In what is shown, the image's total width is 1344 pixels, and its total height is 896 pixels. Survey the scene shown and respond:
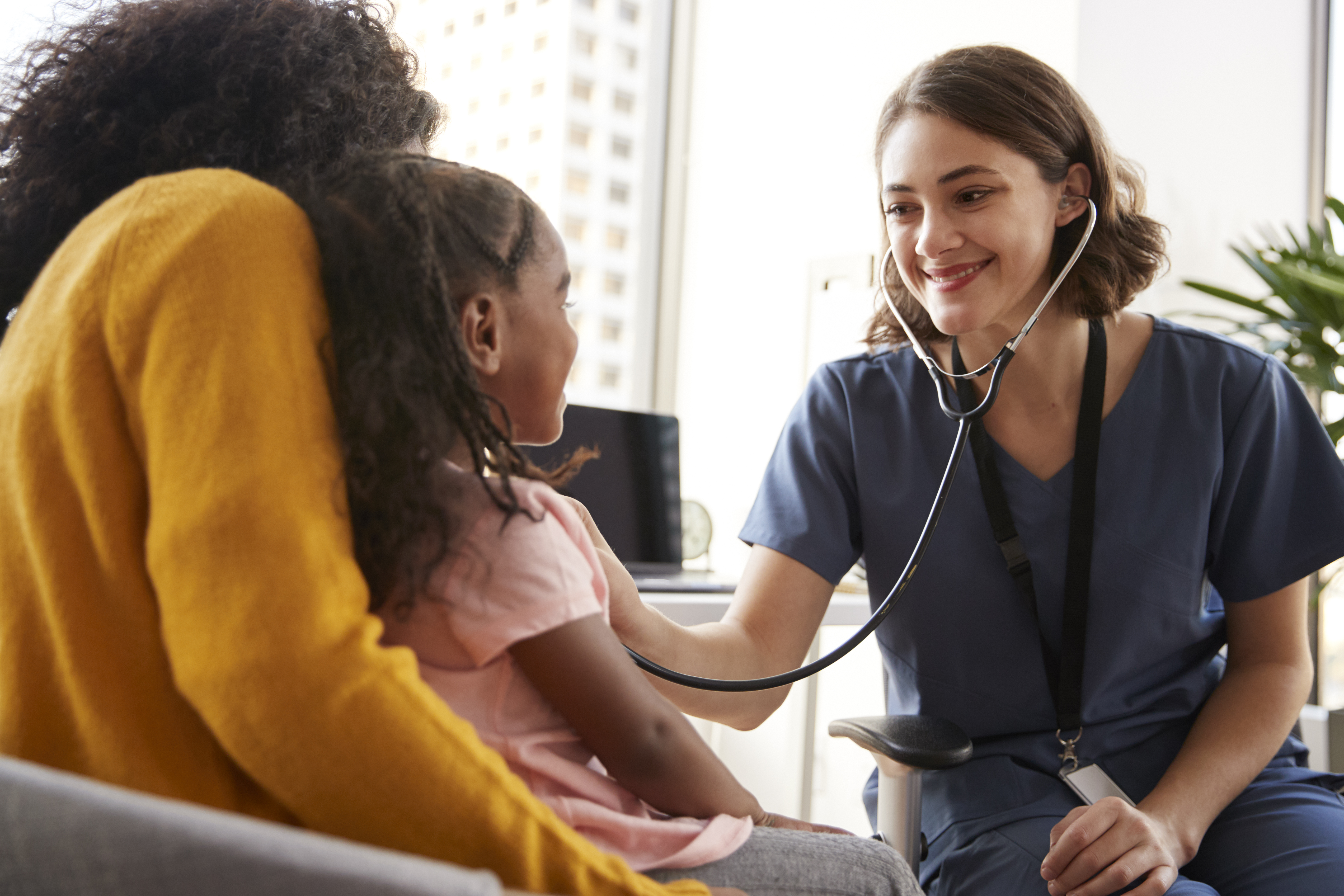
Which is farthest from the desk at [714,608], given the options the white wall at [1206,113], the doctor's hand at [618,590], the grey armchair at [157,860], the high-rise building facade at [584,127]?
the high-rise building facade at [584,127]

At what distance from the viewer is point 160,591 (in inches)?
19.9

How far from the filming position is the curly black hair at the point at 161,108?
0.73 metres

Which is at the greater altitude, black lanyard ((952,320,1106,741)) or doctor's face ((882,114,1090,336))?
doctor's face ((882,114,1090,336))

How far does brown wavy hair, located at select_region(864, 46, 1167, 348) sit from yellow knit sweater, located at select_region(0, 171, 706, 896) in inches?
34.9

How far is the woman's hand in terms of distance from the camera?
2.49 ft

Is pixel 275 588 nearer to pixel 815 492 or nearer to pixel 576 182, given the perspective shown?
pixel 815 492

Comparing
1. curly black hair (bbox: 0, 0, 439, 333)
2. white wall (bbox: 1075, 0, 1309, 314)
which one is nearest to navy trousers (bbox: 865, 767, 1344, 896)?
curly black hair (bbox: 0, 0, 439, 333)

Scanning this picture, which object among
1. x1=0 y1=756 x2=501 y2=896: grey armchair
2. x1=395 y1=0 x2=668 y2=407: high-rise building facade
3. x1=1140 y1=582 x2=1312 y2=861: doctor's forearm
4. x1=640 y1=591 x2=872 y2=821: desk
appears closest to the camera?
x1=0 y1=756 x2=501 y2=896: grey armchair

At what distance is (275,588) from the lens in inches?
19.3

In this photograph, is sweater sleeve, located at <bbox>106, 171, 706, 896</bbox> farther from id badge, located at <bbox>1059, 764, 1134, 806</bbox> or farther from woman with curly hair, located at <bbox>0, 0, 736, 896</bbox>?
id badge, located at <bbox>1059, 764, 1134, 806</bbox>

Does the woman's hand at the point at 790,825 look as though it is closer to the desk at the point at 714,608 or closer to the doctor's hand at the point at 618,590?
the doctor's hand at the point at 618,590

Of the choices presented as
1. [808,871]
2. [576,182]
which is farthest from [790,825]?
[576,182]

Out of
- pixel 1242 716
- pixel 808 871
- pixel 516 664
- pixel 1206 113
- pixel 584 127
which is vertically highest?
pixel 1206 113

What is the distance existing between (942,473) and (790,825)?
58 centimetres
